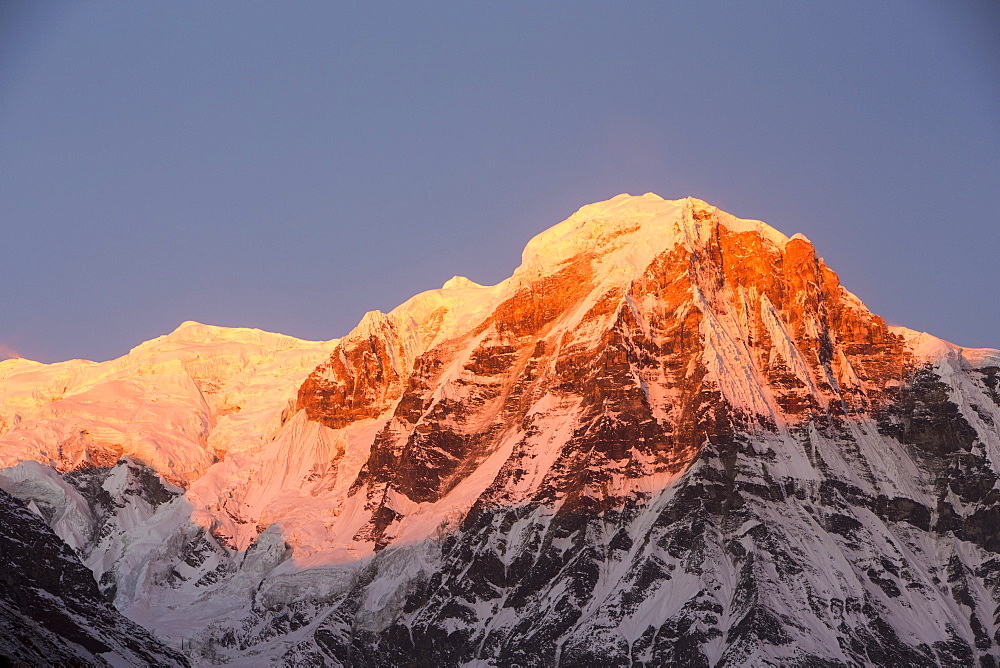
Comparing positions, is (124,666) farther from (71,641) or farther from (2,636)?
(2,636)

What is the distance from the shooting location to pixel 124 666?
198250mm

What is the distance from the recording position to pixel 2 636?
163 metres

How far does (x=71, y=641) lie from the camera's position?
194 meters

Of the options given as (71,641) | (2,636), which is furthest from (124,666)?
(2,636)

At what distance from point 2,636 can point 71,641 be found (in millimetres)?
31662

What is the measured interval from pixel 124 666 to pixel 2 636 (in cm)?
3615

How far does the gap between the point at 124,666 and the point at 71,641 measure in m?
6.45

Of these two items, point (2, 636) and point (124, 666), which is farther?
point (124, 666)

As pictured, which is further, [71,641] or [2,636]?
[71,641]
